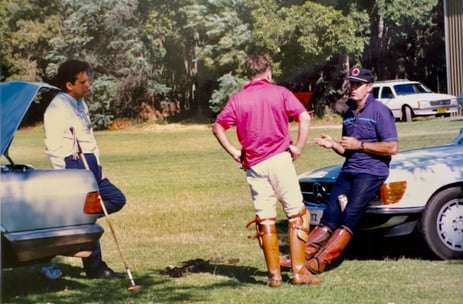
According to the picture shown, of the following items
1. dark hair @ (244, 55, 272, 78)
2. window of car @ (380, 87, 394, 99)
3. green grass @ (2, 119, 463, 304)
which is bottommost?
window of car @ (380, 87, 394, 99)

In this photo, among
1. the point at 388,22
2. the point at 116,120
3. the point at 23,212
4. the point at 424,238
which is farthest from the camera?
the point at 116,120

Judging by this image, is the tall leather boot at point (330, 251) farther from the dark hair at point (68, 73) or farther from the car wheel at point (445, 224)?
the dark hair at point (68, 73)

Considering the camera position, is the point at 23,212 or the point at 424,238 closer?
the point at 23,212

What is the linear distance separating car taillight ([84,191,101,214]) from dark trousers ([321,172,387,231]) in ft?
6.59

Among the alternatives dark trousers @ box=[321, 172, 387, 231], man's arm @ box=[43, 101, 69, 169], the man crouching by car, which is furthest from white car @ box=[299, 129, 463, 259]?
man's arm @ box=[43, 101, 69, 169]

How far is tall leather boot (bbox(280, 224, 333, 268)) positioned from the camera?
786 cm

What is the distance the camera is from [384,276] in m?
7.66

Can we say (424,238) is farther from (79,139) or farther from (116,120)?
(116,120)

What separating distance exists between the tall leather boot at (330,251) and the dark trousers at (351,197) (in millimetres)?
74

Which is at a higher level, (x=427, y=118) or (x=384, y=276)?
(x=384, y=276)

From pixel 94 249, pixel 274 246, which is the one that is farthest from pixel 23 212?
pixel 274 246

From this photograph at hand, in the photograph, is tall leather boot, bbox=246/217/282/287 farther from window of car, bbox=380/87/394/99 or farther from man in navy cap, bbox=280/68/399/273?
window of car, bbox=380/87/394/99

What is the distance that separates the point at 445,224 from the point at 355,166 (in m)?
1.02

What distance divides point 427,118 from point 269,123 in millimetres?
30284
